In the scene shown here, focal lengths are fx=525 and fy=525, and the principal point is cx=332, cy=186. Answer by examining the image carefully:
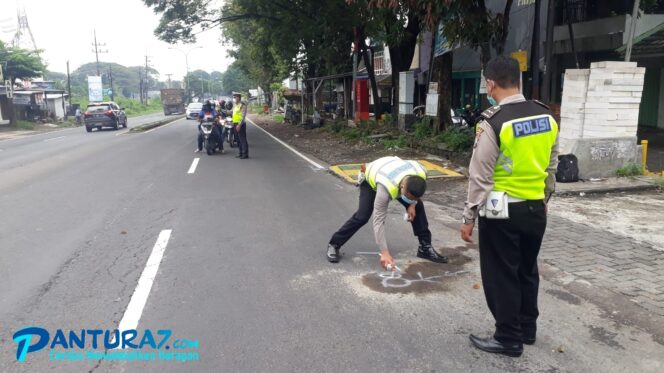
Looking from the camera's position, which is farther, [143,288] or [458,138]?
[458,138]

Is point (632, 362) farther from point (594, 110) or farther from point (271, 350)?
point (594, 110)

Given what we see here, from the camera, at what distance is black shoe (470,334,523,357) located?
11.7ft

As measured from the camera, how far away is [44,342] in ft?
12.4

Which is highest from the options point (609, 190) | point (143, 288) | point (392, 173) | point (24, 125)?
point (392, 173)

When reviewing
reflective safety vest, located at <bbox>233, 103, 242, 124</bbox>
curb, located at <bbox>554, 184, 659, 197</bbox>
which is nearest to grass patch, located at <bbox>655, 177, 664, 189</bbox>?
curb, located at <bbox>554, 184, 659, 197</bbox>

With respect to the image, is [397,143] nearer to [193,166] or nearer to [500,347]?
[193,166]

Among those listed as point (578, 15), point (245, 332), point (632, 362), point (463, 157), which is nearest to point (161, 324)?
point (245, 332)

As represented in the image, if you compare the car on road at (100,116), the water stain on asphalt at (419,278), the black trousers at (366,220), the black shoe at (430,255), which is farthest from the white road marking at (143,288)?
the car on road at (100,116)

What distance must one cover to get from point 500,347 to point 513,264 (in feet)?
1.90

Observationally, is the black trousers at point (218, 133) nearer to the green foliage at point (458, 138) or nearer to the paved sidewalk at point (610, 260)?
the green foliage at point (458, 138)

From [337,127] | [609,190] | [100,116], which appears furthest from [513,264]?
[100,116]

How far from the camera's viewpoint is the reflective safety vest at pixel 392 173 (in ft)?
15.0

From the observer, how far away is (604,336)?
12.6 feet

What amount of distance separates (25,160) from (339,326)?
14.2 m
